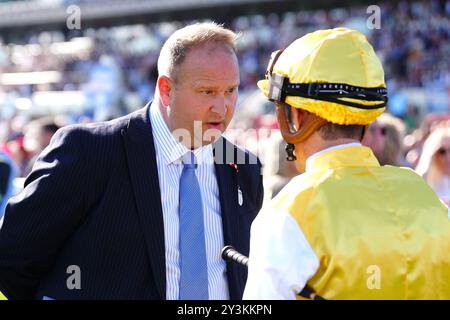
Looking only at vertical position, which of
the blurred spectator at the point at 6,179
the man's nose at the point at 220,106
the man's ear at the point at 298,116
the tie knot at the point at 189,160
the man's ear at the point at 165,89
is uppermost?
the man's ear at the point at 165,89

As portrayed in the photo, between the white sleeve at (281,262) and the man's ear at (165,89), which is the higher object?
the man's ear at (165,89)

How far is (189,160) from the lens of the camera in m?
2.74

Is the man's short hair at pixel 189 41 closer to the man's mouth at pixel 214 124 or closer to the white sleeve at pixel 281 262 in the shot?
the man's mouth at pixel 214 124

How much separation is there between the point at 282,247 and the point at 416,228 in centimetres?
35

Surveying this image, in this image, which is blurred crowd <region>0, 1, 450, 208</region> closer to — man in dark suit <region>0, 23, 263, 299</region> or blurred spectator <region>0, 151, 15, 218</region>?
blurred spectator <region>0, 151, 15, 218</region>

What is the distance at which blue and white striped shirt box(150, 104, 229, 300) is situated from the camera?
101 inches

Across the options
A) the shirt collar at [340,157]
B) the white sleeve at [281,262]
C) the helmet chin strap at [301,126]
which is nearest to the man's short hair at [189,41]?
the helmet chin strap at [301,126]

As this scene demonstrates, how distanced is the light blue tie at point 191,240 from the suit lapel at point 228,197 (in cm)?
9

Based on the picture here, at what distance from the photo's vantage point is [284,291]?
5.95 feet

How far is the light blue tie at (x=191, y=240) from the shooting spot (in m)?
2.57

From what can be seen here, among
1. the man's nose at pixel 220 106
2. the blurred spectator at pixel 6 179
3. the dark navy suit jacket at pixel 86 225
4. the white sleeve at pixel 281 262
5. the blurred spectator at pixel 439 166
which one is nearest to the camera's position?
the white sleeve at pixel 281 262

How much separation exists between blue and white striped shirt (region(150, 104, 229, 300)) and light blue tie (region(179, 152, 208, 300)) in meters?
0.02

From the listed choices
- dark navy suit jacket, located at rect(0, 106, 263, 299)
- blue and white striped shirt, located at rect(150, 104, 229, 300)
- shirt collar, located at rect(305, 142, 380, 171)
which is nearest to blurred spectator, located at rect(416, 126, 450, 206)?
blue and white striped shirt, located at rect(150, 104, 229, 300)
